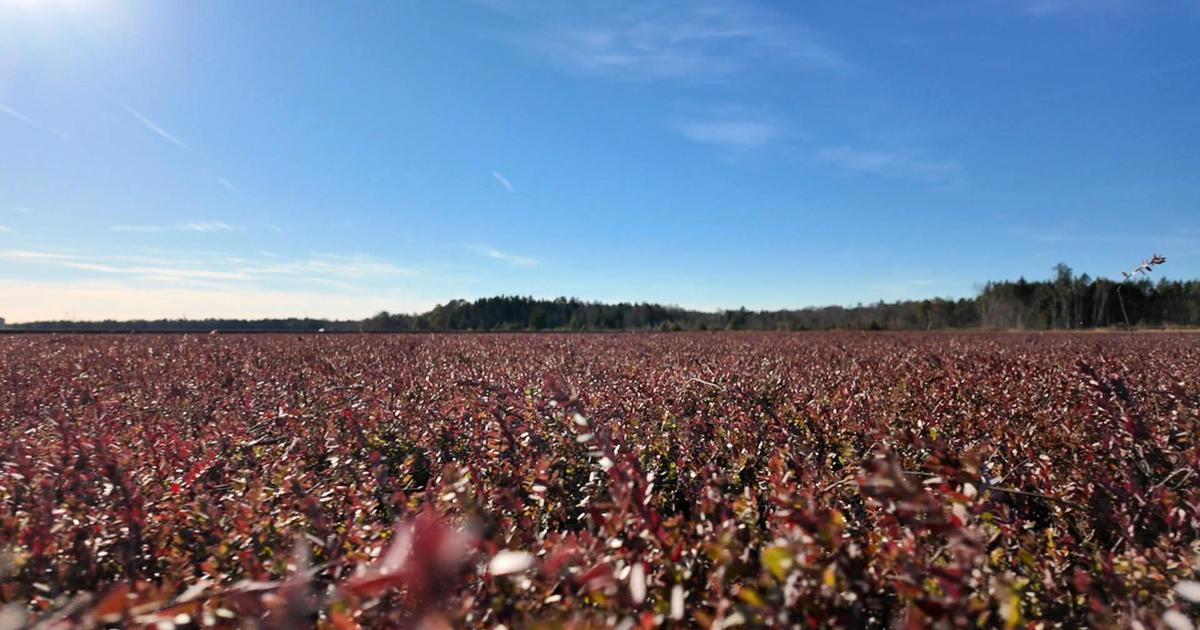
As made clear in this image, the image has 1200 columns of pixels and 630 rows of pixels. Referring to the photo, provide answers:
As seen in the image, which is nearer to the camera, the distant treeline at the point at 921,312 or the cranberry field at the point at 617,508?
the cranberry field at the point at 617,508

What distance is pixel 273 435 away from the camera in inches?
149

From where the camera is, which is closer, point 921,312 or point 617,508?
point 617,508

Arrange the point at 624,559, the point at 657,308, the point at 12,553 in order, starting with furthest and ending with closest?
1. the point at 657,308
2. the point at 12,553
3. the point at 624,559

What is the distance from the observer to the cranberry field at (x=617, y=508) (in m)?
1.18

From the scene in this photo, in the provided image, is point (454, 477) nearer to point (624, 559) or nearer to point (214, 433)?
point (624, 559)

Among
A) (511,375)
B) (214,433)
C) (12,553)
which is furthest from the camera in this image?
(511,375)

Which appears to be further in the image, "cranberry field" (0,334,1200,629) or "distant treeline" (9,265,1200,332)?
"distant treeline" (9,265,1200,332)

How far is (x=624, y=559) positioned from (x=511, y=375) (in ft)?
17.0

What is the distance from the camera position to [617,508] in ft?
4.94

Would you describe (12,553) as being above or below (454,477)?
below

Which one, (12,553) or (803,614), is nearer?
(803,614)

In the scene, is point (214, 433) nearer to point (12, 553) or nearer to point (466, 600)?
point (12, 553)

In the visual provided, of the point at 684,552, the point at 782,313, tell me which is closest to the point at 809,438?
the point at 684,552

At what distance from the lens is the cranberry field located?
1.18 meters
